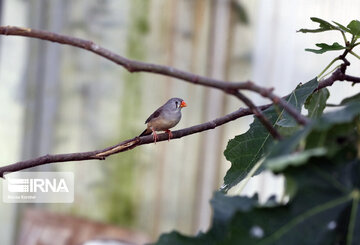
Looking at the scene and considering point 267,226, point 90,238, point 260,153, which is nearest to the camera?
point 267,226

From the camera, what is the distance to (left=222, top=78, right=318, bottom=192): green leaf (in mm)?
594

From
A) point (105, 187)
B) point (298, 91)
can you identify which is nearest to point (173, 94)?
point (105, 187)

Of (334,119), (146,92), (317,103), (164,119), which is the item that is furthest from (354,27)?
(146,92)

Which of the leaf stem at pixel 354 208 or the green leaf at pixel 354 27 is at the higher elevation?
the green leaf at pixel 354 27

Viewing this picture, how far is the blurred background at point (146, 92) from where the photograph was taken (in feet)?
9.30

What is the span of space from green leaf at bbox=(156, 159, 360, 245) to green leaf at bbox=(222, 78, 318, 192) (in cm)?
19

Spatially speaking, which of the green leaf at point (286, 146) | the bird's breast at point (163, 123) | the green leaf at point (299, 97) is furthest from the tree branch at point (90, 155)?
the bird's breast at point (163, 123)

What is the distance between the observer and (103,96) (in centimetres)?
294

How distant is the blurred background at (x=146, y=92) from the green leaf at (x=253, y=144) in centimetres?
218

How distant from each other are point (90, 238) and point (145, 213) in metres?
0.77

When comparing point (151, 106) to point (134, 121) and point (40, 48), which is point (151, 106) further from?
point (40, 48)

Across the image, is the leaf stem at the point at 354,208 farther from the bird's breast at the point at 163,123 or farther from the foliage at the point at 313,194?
the bird's breast at the point at 163,123

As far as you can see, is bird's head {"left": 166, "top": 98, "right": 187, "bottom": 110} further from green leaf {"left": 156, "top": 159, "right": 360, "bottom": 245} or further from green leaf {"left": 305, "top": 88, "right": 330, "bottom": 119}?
green leaf {"left": 156, "top": 159, "right": 360, "bottom": 245}

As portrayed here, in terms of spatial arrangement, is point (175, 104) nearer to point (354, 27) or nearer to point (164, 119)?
point (164, 119)
